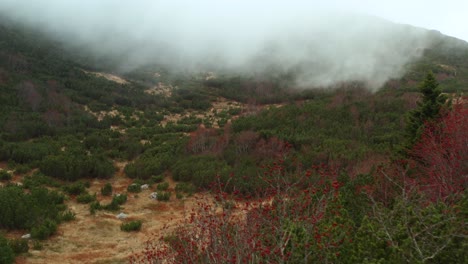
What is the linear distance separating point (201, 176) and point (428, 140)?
830cm

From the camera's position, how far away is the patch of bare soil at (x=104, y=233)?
26.6 feet

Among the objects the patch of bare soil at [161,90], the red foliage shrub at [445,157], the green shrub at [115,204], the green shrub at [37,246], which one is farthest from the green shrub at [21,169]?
the patch of bare soil at [161,90]

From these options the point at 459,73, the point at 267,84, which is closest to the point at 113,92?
the point at 267,84

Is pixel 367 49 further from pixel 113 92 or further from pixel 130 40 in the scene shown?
pixel 130 40

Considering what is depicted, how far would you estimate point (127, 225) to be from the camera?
997 centimetres

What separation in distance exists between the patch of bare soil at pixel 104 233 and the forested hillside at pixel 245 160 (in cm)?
33

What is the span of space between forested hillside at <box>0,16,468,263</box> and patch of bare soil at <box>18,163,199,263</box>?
1.08ft

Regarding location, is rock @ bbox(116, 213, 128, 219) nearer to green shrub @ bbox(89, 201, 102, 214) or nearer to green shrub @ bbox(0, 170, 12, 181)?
green shrub @ bbox(89, 201, 102, 214)

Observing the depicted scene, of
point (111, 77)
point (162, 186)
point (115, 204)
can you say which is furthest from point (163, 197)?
point (111, 77)

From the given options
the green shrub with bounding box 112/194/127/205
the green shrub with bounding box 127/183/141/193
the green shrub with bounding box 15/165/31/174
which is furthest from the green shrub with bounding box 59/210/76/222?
the green shrub with bounding box 15/165/31/174

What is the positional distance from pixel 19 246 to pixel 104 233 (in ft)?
7.82

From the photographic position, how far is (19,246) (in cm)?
766

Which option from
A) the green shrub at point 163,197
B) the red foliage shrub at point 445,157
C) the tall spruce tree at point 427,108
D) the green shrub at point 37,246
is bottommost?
the green shrub at point 163,197

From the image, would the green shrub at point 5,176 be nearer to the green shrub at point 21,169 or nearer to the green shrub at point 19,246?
the green shrub at point 21,169
